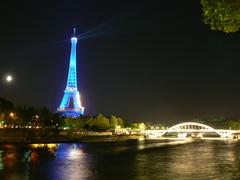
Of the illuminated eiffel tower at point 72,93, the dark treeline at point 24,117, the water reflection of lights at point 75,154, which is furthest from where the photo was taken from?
the illuminated eiffel tower at point 72,93

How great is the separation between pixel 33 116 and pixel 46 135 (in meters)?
6.87

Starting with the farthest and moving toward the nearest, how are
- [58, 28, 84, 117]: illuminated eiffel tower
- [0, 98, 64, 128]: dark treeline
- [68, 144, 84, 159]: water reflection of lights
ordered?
[58, 28, 84, 117]: illuminated eiffel tower, [0, 98, 64, 128]: dark treeline, [68, 144, 84, 159]: water reflection of lights

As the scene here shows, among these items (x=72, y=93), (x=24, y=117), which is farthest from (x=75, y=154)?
(x=72, y=93)

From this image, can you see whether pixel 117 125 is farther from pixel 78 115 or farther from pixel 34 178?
pixel 34 178

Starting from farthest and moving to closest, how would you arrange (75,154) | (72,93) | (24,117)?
(72,93), (24,117), (75,154)

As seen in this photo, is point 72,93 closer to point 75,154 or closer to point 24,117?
point 24,117

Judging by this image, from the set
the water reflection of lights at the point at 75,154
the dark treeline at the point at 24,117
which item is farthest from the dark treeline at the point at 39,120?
the water reflection of lights at the point at 75,154

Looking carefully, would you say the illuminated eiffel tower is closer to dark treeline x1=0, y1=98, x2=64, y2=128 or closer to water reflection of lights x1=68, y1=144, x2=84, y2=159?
dark treeline x1=0, y1=98, x2=64, y2=128

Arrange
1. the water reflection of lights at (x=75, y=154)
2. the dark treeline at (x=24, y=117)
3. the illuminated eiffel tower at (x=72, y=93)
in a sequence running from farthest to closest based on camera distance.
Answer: the illuminated eiffel tower at (x=72, y=93) → the dark treeline at (x=24, y=117) → the water reflection of lights at (x=75, y=154)

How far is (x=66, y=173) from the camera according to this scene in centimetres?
2338

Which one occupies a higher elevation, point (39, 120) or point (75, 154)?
point (39, 120)

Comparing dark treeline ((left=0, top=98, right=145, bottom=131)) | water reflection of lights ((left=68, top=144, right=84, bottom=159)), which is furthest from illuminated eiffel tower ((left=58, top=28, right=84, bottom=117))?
water reflection of lights ((left=68, top=144, right=84, bottom=159))

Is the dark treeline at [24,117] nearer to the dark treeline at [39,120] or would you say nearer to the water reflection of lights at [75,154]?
the dark treeline at [39,120]

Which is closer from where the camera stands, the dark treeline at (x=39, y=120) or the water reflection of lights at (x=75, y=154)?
the water reflection of lights at (x=75, y=154)
